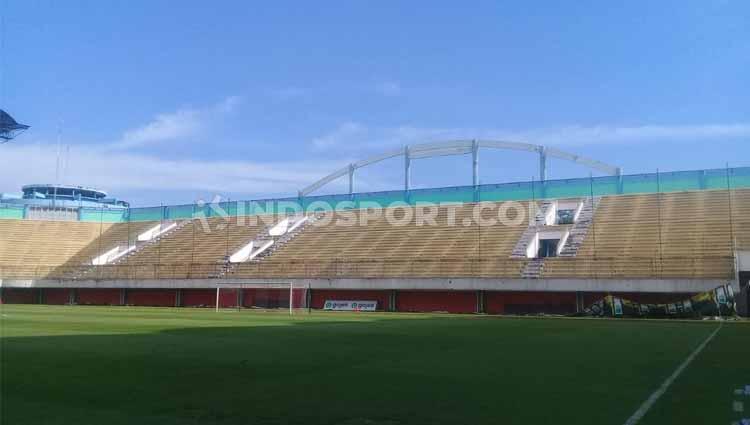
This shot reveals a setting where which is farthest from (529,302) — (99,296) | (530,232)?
(99,296)

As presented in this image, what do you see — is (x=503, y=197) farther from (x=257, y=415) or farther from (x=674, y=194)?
(x=257, y=415)

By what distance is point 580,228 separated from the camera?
39.9 meters

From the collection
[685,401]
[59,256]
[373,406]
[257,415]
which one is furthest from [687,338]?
[59,256]

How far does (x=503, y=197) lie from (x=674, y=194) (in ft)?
35.4

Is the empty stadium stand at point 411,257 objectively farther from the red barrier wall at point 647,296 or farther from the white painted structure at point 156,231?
the white painted structure at point 156,231

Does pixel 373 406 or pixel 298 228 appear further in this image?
pixel 298 228

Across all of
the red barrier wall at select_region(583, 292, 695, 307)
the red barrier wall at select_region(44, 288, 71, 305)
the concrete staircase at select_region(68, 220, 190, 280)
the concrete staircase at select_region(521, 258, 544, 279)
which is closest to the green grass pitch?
the red barrier wall at select_region(583, 292, 695, 307)

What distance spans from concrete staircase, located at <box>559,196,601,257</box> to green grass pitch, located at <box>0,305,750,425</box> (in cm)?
2266

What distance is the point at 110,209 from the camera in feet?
199

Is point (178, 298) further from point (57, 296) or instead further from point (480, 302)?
point (480, 302)

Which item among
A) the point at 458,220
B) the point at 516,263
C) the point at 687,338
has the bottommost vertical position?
the point at 687,338

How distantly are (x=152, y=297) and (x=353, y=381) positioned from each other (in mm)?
40646

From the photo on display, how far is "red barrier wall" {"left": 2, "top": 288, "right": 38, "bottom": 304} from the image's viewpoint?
48.1 meters

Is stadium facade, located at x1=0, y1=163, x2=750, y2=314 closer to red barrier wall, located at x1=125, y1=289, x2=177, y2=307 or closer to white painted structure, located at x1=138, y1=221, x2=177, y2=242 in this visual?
red barrier wall, located at x1=125, y1=289, x2=177, y2=307
